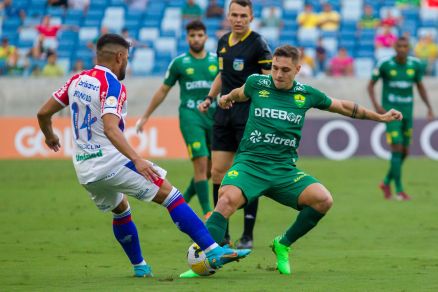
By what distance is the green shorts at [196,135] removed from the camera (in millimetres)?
13336

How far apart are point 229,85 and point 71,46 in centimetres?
1857

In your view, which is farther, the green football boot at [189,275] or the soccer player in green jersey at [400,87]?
the soccer player in green jersey at [400,87]

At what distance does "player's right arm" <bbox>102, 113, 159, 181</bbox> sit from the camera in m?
7.88

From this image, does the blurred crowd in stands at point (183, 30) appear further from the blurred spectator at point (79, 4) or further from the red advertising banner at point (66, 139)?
the red advertising banner at point (66, 139)

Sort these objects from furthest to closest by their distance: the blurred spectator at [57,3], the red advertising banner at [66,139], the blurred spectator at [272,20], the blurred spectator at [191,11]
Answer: the blurred spectator at [57,3] < the blurred spectator at [191,11] < the blurred spectator at [272,20] < the red advertising banner at [66,139]

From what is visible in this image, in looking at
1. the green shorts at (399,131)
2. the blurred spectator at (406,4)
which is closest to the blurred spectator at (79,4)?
the blurred spectator at (406,4)

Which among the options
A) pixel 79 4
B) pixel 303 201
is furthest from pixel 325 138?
pixel 303 201

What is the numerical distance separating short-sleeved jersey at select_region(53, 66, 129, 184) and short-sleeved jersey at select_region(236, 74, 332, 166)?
1.32m

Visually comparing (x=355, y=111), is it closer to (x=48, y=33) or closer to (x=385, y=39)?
(x=385, y=39)

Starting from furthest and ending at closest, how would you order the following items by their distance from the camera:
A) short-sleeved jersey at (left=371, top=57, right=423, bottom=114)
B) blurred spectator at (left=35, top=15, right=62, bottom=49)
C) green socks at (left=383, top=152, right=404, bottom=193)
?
1. blurred spectator at (left=35, top=15, right=62, bottom=49)
2. short-sleeved jersey at (left=371, top=57, right=423, bottom=114)
3. green socks at (left=383, top=152, right=404, bottom=193)

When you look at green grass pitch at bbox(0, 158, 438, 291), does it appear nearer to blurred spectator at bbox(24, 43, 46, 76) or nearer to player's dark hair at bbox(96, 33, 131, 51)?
player's dark hair at bbox(96, 33, 131, 51)

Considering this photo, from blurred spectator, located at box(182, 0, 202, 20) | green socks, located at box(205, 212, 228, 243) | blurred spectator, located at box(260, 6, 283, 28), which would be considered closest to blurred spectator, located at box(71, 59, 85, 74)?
blurred spectator, located at box(182, 0, 202, 20)

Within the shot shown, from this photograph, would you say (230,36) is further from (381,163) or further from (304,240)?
(381,163)

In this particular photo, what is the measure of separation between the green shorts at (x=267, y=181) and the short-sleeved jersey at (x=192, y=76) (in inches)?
181
